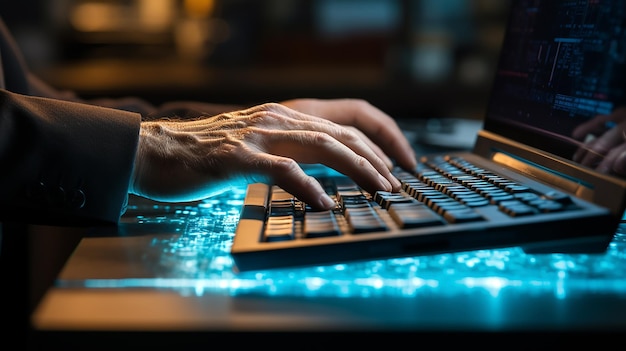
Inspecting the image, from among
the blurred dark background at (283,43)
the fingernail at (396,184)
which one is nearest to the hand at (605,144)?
the fingernail at (396,184)

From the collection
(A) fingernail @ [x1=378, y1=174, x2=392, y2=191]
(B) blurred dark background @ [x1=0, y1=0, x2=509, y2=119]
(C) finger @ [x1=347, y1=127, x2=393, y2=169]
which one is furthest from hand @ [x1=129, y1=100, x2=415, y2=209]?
(B) blurred dark background @ [x1=0, y1=0, x2=509, y2=119]

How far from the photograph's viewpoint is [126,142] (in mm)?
637

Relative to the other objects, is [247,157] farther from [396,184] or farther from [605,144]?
[605,144]

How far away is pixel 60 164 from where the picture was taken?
0.63 m

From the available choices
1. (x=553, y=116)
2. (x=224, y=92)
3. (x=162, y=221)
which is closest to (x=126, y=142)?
(x=162, y=221)

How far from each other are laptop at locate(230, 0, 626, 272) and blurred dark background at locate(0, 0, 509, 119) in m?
2.39

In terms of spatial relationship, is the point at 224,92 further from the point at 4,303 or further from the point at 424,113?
the point at 4,303

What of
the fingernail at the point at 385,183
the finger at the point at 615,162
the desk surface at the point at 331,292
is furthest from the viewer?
the fingernail at the point at 385,183

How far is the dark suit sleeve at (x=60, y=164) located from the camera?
24.5 inches

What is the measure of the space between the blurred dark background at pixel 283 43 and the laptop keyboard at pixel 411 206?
8.33 feet

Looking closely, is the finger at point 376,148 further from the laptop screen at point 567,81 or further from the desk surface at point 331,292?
the desk surface at point 331,292

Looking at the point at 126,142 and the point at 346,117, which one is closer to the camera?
the point at 126,142

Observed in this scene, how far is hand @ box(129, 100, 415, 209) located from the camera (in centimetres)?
62

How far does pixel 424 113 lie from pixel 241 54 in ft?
3.51
